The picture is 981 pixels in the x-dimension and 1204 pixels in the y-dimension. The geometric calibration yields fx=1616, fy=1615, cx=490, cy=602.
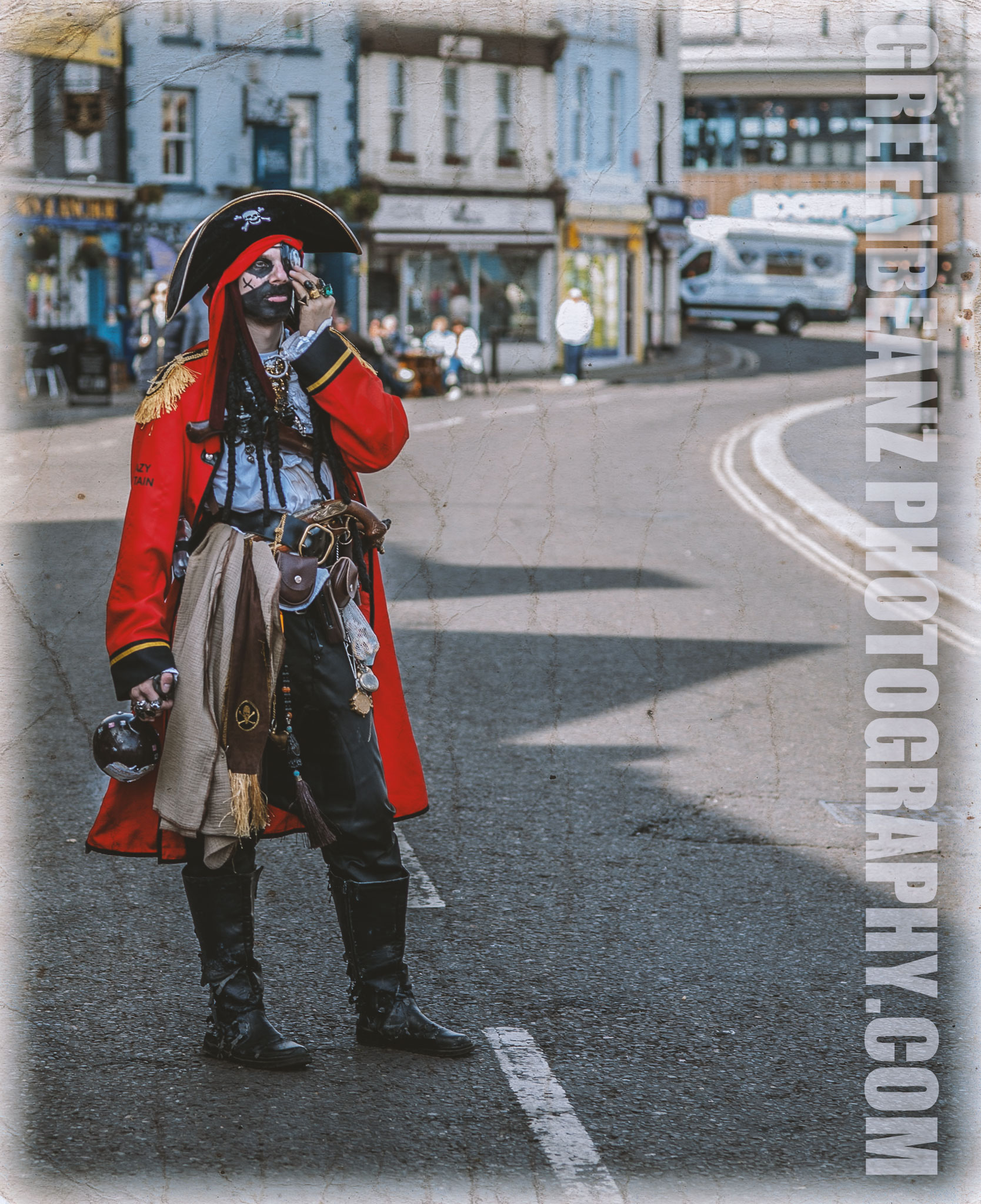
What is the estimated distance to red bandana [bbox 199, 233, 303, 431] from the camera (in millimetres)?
3684

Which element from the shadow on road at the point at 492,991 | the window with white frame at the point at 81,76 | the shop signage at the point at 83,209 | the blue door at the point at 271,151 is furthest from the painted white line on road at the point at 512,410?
the window with white frame at the point at 81,76

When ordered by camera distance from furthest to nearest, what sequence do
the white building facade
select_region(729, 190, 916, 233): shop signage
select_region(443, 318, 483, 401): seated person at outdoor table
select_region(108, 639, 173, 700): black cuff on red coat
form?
select_region(729, 190, 916, 233): shop signage
select_region(443, 318, 483, 401): seated person at outdoor table
the white building facade
select_region(108, 639, 173, 700): black cuff on red coat

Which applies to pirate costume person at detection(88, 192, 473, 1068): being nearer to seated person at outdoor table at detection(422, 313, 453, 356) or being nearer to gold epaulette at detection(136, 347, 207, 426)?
gold epaulette at detection(136, 347, 207, 426)

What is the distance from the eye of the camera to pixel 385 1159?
3.26 metres

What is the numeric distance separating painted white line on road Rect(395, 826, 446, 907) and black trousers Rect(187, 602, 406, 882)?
92 cm

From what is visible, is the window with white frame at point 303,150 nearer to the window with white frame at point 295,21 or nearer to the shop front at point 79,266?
the shop front at point 79,266

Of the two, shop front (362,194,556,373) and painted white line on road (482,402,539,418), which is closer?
painted white line on road (482,402,539,418)

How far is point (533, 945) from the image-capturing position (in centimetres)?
463

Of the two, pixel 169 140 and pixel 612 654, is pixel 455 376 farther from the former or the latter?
pixel 612 654

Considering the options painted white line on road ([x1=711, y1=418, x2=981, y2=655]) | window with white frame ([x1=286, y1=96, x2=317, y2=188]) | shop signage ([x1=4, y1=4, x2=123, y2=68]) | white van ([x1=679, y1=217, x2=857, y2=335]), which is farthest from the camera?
white van ([x1=679, y1=217, x2=857, y2=335])

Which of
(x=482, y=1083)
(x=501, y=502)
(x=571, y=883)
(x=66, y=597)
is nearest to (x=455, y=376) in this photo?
(x=501, y=502)

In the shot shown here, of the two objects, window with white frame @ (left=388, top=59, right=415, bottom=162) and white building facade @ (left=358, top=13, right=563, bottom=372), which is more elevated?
window with white frame @ (left=388, top=59, right=415, bottom=162)

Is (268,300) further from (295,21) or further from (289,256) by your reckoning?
(295,21)

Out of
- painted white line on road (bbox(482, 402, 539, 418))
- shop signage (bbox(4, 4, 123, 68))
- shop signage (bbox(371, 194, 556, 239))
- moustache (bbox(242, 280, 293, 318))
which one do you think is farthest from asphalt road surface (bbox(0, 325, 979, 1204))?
shop signage (bbox(371, 194, 556, 239))
